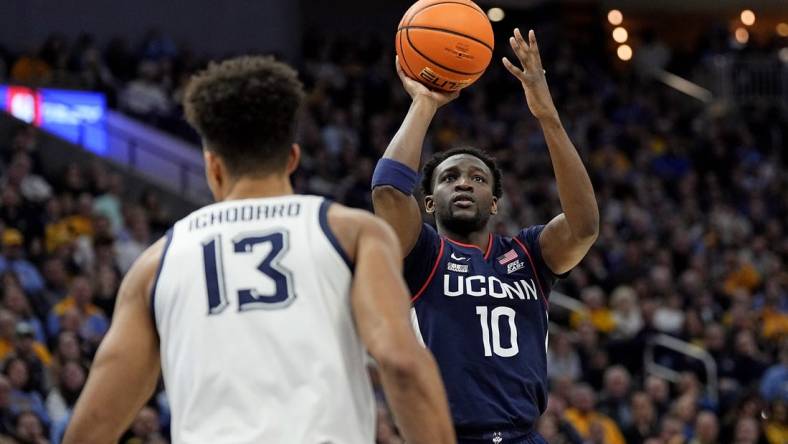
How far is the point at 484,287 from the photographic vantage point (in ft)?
17.7

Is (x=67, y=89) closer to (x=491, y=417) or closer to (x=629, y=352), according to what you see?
(x=629, y=352)

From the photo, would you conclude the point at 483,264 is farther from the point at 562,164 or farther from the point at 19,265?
the point at 19,265

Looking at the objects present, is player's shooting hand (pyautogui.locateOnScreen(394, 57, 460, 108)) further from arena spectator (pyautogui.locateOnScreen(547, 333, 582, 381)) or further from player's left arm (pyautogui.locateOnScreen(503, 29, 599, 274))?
arena spectator (pyautogui.locateOnScreen(547, 333, 582, 381))

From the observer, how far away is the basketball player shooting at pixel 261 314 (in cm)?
325

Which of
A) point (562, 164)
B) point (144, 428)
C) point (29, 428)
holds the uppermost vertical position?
point (562, 164)

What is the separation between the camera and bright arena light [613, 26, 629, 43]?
1048 inches

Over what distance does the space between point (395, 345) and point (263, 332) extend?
0.34 metres

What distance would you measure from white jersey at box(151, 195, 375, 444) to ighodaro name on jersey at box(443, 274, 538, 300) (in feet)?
6.55

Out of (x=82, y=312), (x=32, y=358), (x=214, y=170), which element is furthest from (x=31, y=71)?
(x=214, y=170)

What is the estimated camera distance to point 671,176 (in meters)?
20.4

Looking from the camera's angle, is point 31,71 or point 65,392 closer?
point 65,392

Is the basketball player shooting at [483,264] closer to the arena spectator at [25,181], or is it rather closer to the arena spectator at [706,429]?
the arena spectator at [706,429]

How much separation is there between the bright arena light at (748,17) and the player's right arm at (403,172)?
23316 mm

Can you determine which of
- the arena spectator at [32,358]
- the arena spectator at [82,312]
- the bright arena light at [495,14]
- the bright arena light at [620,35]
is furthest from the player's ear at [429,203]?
the bright arena light at [620,35]
